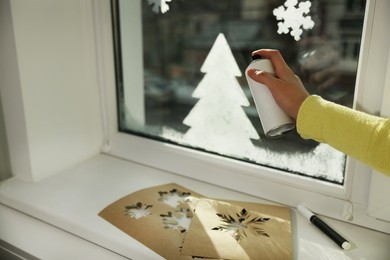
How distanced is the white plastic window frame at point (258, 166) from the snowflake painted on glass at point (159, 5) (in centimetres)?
5

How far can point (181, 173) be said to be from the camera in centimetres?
92

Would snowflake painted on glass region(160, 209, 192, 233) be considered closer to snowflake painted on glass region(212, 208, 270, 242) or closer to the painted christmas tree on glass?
snowflake painted on glass region(212, 208, 270, 242)

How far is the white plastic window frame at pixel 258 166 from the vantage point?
0.63m

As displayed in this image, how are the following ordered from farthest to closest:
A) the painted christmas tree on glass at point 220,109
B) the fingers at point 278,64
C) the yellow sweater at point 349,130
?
1. the painted christmas tree on glass at point 220,109
2. the fingers at point 278,64
3. the yellow sweater at point 349,130

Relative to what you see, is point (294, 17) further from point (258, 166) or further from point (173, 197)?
point (173, 197)

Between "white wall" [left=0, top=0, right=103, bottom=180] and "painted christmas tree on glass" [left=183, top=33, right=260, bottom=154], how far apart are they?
29cm

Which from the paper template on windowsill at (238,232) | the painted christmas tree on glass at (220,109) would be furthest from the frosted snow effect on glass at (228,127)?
the paper template on windowsill at (238,232)

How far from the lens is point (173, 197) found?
825 millimetres

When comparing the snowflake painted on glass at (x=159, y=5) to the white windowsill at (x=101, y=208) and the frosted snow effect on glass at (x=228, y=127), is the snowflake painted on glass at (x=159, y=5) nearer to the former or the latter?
the frosted snow effect on glass at (x=228, y=127)

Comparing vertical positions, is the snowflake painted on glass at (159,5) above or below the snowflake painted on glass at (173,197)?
above

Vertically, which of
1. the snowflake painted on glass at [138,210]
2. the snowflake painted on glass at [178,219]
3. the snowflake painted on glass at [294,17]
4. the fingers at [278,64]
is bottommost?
the snowflake painted on glass at [178,219]

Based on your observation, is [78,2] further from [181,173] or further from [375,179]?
[375,179]

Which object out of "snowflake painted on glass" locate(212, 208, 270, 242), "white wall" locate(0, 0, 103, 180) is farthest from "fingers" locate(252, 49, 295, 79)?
"white wall" locate(0, 0, 103, 180)

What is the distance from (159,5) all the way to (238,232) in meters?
0.54
